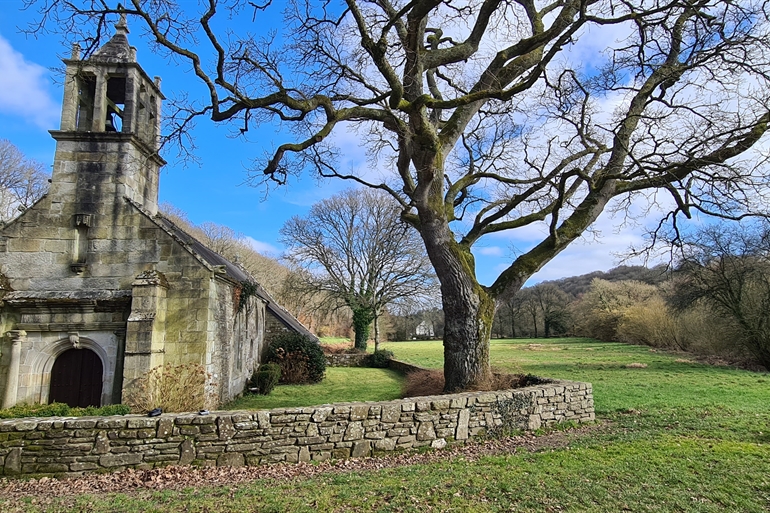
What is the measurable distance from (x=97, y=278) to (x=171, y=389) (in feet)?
10.2

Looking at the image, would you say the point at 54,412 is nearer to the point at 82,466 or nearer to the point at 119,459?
the point at 82,466

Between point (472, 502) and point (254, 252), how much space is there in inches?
2179

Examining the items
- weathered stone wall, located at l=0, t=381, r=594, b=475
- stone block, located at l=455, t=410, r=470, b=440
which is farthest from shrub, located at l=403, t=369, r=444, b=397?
weathered stone wall, located at l=0, t=381, r=594, b=475

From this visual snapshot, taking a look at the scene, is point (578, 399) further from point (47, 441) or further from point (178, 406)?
point (47, 441)

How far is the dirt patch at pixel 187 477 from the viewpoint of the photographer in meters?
5.68

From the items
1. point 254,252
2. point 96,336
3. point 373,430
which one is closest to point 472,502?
point 373,430

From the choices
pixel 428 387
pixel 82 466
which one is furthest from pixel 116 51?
pixel 428 387

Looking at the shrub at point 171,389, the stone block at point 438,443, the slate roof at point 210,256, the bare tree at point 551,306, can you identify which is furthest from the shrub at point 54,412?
the bare tree at point 551,306

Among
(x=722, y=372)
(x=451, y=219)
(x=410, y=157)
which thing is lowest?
(x=722, y=372)

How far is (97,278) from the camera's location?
32.7 ft

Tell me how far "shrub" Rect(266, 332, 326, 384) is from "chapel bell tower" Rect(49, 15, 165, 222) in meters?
9.10

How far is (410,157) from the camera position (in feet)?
34.4

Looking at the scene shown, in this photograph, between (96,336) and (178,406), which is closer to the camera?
(178,406)

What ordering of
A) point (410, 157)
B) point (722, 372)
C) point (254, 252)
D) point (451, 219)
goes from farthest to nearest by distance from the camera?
point (254, 252)
point (722, 372)
point (451, 219)
point (410, 157)
